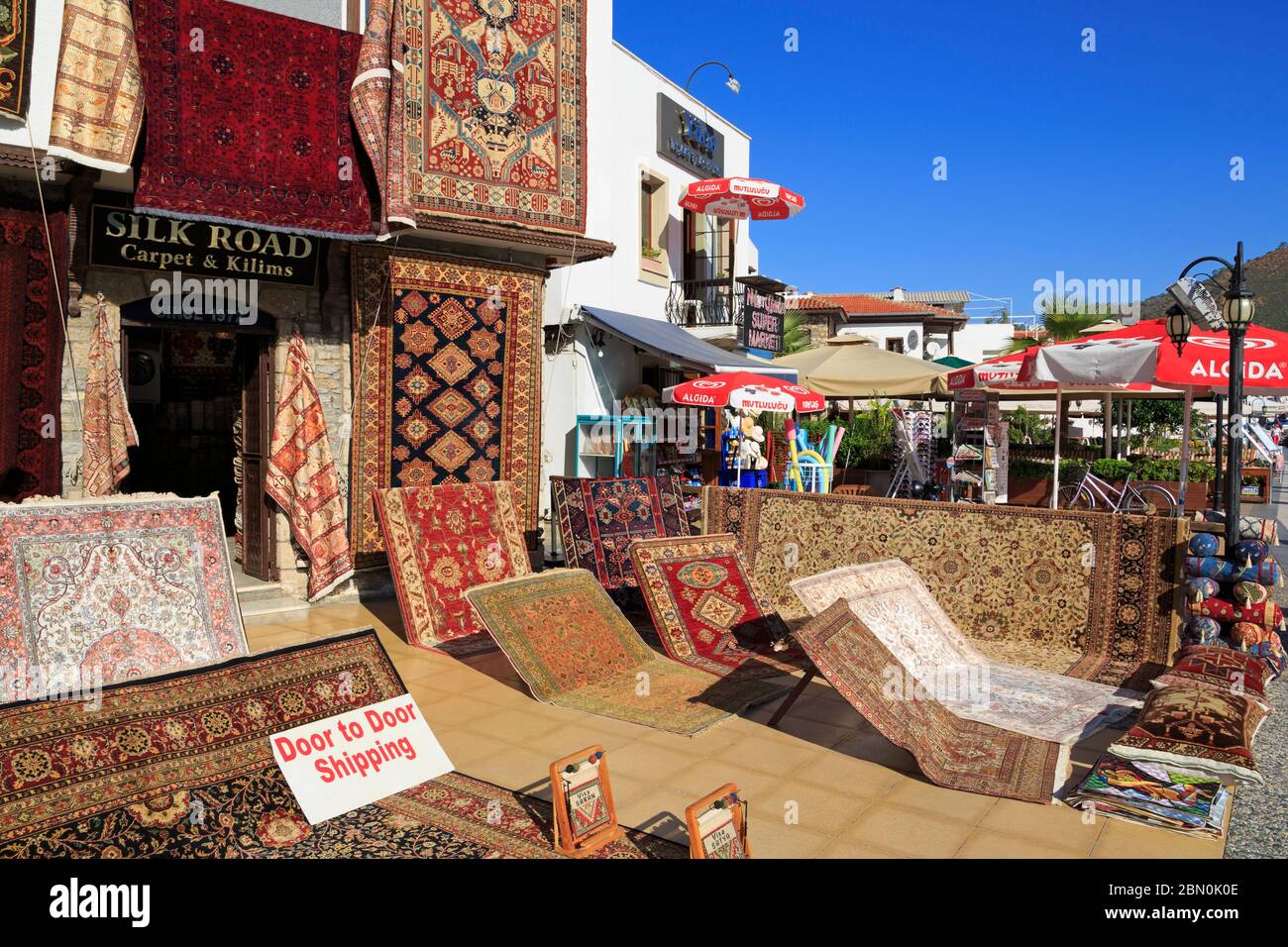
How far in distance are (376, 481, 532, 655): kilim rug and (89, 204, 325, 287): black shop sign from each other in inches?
79.0

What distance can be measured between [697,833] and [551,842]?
767 mm

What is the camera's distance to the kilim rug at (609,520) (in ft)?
24.6

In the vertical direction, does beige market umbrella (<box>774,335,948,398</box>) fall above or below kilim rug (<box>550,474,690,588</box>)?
above

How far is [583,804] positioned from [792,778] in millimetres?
1185

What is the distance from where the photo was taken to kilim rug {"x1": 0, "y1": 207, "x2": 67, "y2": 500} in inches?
228

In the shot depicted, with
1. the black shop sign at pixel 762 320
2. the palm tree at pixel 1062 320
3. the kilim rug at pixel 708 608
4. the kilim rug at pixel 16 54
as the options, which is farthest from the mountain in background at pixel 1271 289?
the kilim rug at pixel 16 54

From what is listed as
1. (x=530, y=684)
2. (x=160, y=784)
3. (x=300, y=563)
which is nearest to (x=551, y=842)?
(x=160, y=784)

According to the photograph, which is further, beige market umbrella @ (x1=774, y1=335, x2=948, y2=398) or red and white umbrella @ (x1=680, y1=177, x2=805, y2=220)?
red and white umbrella @ (x1=680, y1=177, x2=805, y2=220)

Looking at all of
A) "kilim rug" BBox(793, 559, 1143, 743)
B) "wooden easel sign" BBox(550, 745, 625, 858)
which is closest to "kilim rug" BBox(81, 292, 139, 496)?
"wooden easel sign" BBox(550, 745, 625, 858)

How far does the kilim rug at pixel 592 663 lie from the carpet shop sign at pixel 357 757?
117 centimetres

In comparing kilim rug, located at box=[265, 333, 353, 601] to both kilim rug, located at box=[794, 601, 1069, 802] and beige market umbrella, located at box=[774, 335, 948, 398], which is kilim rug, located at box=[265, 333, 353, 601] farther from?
beige market umbrella, located at box=[774, 335, 948, 398]
